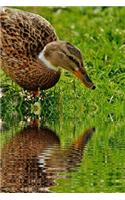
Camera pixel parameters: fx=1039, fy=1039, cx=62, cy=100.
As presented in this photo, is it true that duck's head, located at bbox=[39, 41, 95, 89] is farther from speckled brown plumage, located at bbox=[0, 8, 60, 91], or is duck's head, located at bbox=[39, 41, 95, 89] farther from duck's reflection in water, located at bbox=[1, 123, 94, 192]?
duck's reflection in water, located at bbox=[1, 123, 94, 192]

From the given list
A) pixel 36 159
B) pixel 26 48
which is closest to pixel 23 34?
pixel 26 48

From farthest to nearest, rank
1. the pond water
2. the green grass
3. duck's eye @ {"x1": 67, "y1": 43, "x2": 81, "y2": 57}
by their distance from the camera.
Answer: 1. duck's eye @ {"x1": 67, "y1": 43, "x2": 81, "y2": 57}
2. the green grass
3. the pond water

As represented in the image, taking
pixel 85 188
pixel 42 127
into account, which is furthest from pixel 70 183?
pixel 42 127

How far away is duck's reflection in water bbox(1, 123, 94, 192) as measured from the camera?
574 cm

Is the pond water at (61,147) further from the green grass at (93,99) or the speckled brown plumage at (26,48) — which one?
the speckled brown plumage at (26,48)

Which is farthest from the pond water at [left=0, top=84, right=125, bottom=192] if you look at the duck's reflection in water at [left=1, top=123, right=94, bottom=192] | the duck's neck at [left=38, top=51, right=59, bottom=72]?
the duck's neck at [left=38, top=51, right=59, bottom=72]

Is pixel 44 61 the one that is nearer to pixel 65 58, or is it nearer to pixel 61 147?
pixel 65 58

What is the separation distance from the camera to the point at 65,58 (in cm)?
664

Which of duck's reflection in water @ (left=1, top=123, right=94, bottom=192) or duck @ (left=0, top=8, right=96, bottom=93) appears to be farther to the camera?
duck @ (left=0, top=8, right=96, bottom=93)

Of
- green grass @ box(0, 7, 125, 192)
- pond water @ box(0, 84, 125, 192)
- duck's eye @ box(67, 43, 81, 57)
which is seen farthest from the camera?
duck's eye @ box(67, 43, 81, 57)

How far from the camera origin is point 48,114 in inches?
267

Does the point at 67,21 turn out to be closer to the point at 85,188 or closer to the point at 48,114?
the point at 48,114
